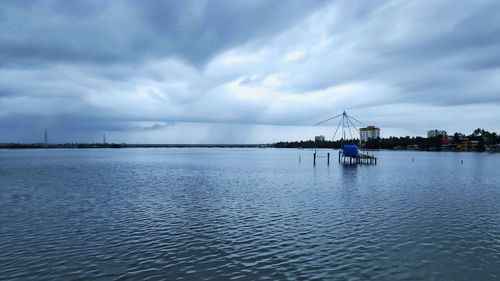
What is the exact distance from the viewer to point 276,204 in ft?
113

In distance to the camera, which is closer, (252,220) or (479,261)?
(479,261)

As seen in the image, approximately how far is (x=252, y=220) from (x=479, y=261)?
1482cm

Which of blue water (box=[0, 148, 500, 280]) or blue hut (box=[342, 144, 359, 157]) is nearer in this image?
blue water (box=[0, 148, 500, 280])

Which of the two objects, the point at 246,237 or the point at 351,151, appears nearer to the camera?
the point at 246,237

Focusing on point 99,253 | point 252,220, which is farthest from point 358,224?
point 99,253

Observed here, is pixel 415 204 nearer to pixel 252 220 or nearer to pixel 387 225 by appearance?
pixel 387 225

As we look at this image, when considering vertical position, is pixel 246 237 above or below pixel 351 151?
below

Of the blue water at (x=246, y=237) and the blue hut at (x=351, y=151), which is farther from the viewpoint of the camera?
the blue hut at (x=351, y=151)

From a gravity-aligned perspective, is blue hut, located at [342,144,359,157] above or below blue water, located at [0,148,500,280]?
above

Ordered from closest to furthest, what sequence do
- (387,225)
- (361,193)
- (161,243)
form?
(161,243) < (387,225) < (361,193)

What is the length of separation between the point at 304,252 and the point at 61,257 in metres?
12.7

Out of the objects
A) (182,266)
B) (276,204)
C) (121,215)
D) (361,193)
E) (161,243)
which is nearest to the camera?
(182,266)

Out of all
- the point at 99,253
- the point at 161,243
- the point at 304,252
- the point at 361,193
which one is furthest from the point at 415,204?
the point at 99,253

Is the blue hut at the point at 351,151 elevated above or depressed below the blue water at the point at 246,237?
above
